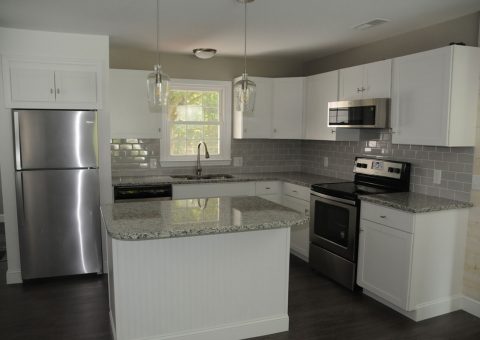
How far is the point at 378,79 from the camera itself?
3701 millimetres

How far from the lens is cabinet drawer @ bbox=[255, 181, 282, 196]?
15.7ft

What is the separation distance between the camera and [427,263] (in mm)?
3145

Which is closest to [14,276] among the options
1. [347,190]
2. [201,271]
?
[201,271]

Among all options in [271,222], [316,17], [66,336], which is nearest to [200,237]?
[271,222]

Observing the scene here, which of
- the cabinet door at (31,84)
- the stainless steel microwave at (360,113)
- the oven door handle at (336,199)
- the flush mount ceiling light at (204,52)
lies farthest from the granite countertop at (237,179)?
the flush mount ceiling light at (204,52)

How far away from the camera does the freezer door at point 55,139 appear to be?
369cm

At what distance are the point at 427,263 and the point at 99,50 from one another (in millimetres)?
3506

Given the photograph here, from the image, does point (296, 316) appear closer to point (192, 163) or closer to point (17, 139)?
point (192, 163)

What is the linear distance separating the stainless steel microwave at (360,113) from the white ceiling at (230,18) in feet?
2.21

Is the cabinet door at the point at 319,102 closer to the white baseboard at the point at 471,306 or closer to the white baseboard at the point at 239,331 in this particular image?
the white baseboard at the point at 471,306

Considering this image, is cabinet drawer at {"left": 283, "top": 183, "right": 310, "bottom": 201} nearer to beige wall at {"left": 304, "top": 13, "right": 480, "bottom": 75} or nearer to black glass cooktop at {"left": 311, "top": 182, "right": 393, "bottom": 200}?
black glass cooktop at {"left": 311, "top": 182, "right": 393, "bottom": 200}

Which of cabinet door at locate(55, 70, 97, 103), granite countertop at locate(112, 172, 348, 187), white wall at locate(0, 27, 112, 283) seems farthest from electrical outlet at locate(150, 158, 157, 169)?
cabinet door at locate(55, 70, 97, 103)

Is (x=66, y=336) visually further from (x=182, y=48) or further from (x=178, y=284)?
(x=182, y=48)

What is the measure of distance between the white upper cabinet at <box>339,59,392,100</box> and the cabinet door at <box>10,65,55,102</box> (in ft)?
9.45
